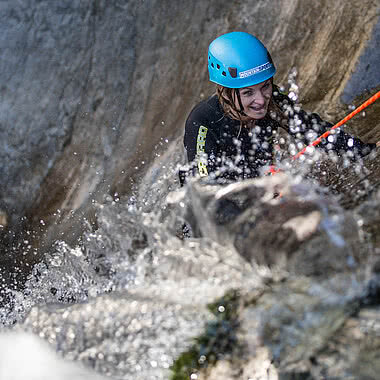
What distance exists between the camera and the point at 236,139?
11.0 ft

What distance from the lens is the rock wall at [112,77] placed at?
482cm

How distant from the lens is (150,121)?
5.34m

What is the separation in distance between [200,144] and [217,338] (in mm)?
1444

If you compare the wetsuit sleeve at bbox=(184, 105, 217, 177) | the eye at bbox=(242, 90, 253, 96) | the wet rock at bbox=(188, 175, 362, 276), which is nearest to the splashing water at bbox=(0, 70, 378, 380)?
the wet rock at bbox=(188, 175, 362, 276)

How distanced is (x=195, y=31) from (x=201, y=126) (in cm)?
263

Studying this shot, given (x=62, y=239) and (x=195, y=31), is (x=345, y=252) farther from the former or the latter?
(x=195, y=31)

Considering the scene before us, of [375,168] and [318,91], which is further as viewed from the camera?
[318,91]

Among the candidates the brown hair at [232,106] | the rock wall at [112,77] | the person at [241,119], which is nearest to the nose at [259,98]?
the person at [241,119]

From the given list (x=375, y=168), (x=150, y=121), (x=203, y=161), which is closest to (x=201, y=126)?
(x=203, y=161)

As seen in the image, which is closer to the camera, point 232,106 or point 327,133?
point 327,133

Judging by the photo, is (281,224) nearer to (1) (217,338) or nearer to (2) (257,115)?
(1) (217,338)

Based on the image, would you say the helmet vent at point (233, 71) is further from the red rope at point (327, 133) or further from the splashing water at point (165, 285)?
the splashing water at point (165, 285)

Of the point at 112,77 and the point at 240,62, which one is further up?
the point at 112,77

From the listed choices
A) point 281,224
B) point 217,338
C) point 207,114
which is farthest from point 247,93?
point 217,338
